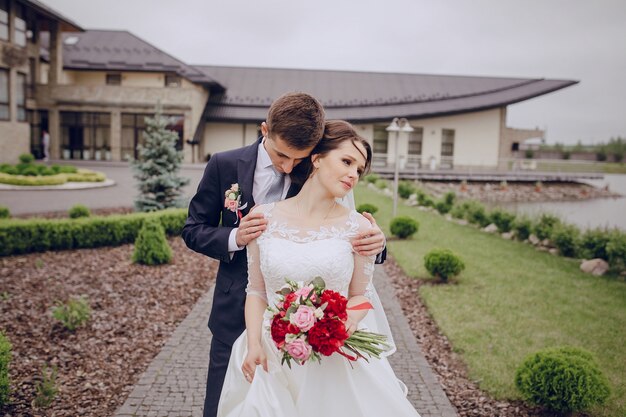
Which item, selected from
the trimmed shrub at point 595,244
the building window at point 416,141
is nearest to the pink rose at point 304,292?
the trimmed shrub at point 595,244

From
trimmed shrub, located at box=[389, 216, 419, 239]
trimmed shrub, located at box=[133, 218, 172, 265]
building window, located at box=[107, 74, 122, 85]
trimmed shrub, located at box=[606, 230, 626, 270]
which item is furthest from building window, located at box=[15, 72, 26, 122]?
trimmed shrub, located at box=[606, 230, 626, 270]

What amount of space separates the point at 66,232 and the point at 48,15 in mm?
24786

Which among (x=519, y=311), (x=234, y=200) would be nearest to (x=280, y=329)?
(x=234, y=200)

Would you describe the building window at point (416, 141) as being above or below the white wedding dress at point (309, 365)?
above

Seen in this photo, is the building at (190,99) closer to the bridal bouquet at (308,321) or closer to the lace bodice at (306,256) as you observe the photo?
the lace bodice at (306,256)

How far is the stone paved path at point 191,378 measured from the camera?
4.57m

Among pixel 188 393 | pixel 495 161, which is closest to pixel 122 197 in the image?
pixel 188 393

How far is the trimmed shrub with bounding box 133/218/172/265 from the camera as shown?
934cm

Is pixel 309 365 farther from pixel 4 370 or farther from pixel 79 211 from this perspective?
pixel 79 211

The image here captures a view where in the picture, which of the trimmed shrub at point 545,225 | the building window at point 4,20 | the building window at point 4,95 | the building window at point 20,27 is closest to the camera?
the trimmed shrub at point 545,225

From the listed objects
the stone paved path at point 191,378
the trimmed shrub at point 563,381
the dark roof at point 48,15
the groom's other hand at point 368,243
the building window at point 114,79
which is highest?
the dark roof at point 48,15

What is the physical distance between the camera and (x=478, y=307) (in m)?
7.84

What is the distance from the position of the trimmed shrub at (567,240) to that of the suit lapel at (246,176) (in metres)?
10.4

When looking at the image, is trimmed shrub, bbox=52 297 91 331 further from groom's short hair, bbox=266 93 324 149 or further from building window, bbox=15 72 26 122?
building window, bbox=15 72 26 122
